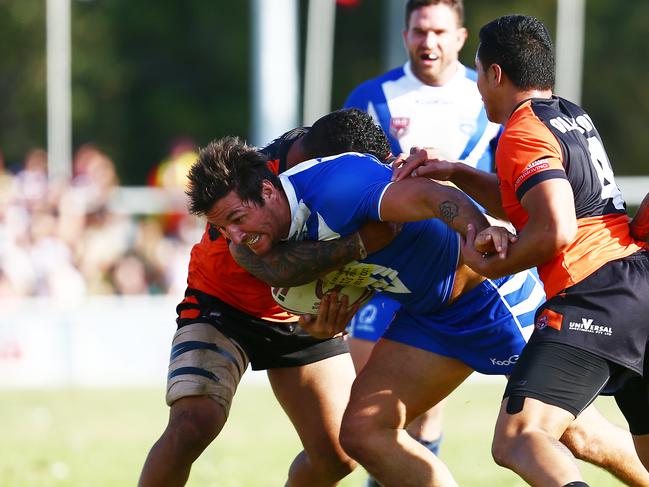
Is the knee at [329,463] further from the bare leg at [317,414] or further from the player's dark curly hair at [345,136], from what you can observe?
the player's dark curly hair at [345,136]

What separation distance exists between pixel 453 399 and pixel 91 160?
5.99 meters

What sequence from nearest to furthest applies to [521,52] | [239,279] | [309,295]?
[521,52] < [309,295] < [239,279]

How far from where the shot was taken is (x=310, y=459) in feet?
19.2

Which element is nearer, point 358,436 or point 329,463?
point 358,436

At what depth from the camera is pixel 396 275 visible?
533 cm

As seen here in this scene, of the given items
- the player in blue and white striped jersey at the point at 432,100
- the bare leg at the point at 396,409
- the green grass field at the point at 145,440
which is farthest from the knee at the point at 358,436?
the green grass field at the point at 145,440

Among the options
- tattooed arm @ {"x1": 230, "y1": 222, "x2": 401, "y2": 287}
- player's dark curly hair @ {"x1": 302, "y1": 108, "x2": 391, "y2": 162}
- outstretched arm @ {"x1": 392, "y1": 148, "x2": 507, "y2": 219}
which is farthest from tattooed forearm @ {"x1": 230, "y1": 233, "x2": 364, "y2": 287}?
player's dark curly hair @ {"x1": 302, "y1": 108, "x2": 391, "y2": 162}

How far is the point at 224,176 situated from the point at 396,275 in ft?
2.83

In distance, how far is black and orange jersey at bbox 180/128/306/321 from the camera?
5762 millimetres

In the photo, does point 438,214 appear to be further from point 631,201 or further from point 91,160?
point 631,201

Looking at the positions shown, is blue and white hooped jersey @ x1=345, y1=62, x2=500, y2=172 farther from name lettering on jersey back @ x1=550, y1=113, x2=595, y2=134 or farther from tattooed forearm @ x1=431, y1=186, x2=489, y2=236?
tattooed forearm @ x1=431, y1=186, x2=489, y2=236

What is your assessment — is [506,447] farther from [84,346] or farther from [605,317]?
[84,346]

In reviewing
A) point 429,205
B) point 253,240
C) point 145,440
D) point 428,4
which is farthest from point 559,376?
→ point 145,440

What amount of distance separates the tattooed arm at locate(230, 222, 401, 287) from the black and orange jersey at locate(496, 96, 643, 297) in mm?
558
